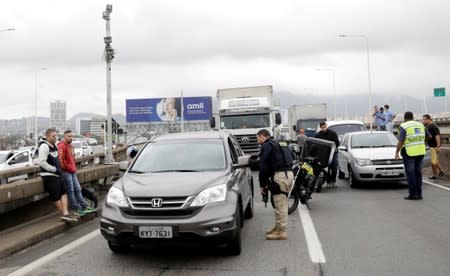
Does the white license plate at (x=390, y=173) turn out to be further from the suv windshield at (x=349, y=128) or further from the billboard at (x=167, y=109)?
the billboard at (x=167, y=109)

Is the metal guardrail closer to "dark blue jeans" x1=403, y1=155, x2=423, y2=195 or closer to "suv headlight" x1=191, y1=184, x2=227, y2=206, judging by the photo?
"suv headlight" x1=191, y1=184, x2=227, y2=206

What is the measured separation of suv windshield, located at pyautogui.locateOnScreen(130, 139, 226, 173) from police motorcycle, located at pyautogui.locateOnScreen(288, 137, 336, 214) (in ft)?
8.82

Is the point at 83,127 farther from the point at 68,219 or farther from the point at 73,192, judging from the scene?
the point at 68,219

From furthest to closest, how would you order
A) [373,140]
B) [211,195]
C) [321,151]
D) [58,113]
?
1. [58,113]
2. [373,140]
3. [321,151]
4. [211,195]

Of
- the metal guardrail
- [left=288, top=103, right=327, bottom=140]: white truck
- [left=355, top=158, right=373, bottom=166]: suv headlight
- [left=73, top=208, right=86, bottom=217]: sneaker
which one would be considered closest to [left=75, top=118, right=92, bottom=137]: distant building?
[left=288, top=103, right=327, bottom=140]: white truck

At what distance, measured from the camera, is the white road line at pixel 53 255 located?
562 cm

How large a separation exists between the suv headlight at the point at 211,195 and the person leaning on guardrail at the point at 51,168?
3511 mm

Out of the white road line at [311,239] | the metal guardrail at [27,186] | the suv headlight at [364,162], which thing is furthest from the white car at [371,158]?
the metal guardrail at [27,186]

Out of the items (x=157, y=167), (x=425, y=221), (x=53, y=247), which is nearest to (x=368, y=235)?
(x=425, y=221)

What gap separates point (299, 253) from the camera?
6.09 meters

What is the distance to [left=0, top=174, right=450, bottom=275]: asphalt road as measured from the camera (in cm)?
541

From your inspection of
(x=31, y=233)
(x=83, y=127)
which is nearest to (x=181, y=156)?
(x=31, y=233)

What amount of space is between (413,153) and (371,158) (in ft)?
6.21

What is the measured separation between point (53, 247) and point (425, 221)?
5.99 meters
